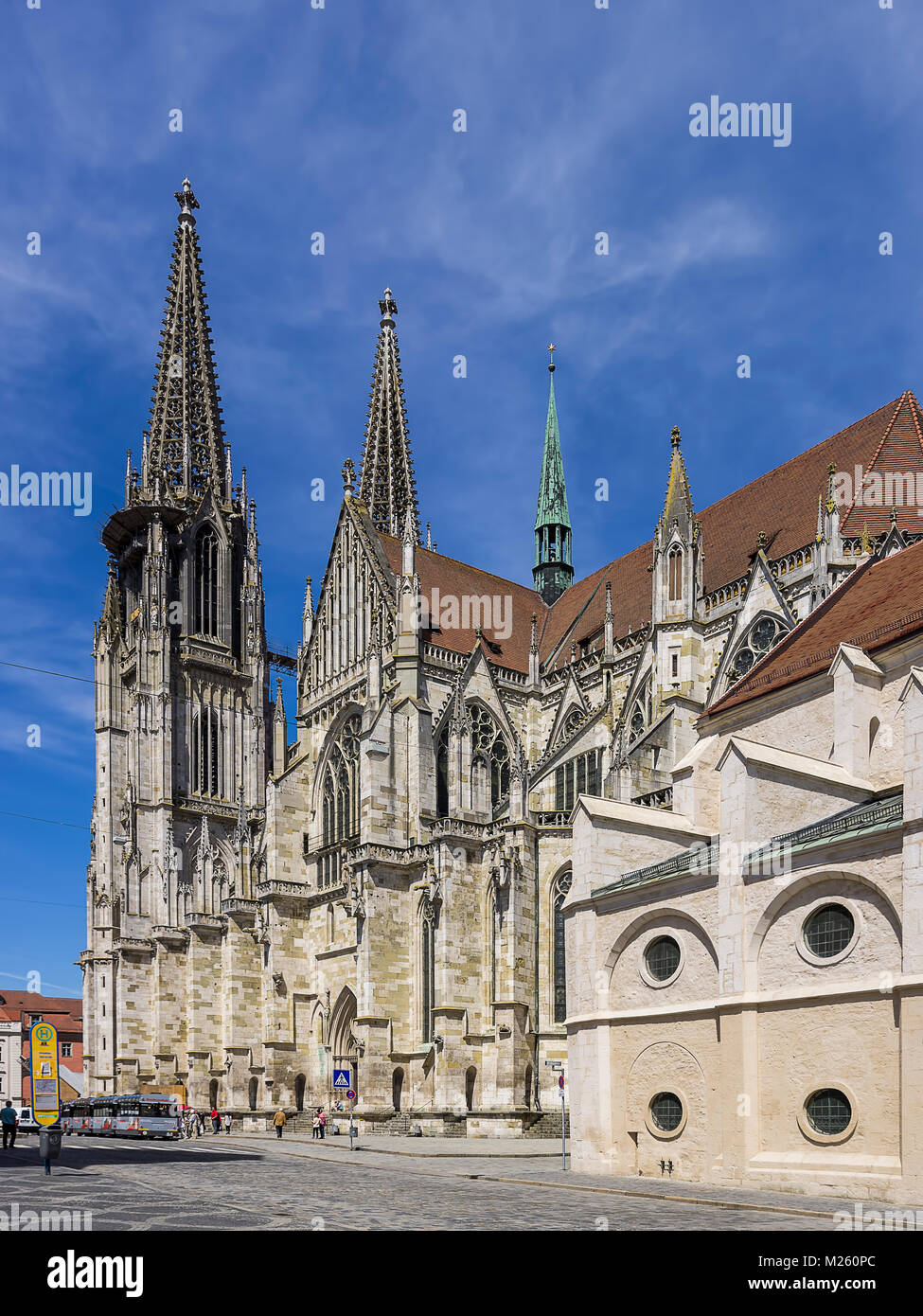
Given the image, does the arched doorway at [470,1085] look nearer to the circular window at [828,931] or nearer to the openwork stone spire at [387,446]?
the circular window at [828,931]

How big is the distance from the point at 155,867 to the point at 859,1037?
42.4m

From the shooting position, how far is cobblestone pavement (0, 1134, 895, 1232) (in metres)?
12.6

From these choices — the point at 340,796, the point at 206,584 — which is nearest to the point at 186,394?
the point at 206,584

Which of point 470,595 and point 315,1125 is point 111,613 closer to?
point 470,595

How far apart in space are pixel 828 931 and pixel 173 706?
4416 centimetres

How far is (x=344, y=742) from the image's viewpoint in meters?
44.0

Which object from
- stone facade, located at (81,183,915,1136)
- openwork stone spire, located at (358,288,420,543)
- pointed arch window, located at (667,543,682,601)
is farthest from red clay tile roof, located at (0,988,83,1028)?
pointed arch window, located at (667,543,682,601)

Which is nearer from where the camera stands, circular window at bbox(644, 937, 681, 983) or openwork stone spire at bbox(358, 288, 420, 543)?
circular window at bbox(644, 937, 681, 983)

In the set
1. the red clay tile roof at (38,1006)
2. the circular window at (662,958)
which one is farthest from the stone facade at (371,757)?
the red clay tile roof at (38,1006)

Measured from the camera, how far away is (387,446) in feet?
179

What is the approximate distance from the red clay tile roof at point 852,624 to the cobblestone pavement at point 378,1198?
9324mm

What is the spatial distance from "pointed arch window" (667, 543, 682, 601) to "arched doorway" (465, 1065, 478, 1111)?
14857 millimetres

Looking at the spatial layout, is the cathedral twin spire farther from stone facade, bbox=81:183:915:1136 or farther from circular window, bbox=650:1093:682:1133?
circular window, bbox=650:1093:682:1133
